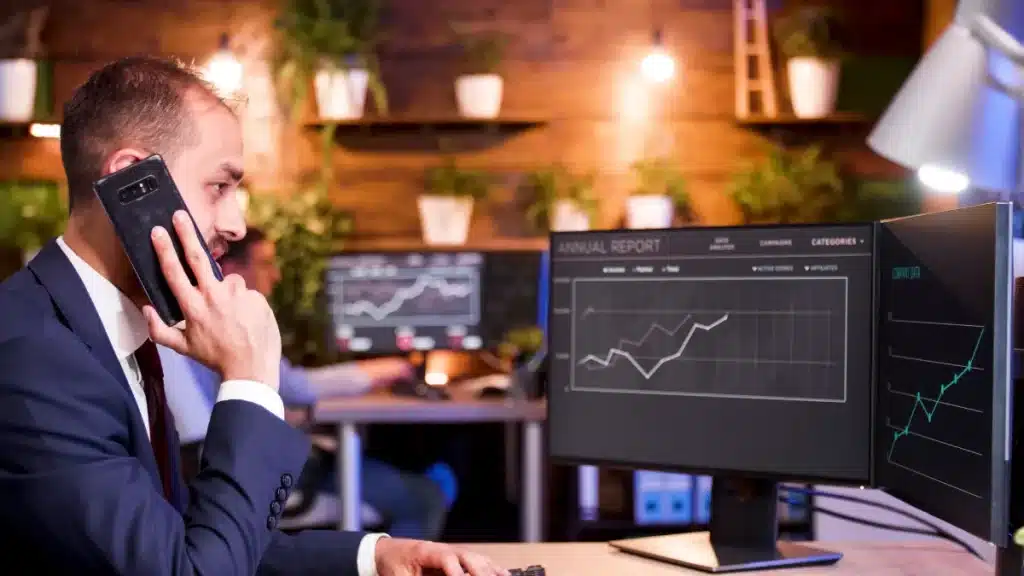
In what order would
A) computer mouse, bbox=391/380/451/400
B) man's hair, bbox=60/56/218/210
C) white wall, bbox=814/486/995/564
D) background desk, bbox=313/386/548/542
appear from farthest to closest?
computer mouse, bbox=391/380/451/400
background desk, bbox=313/386/548/542
white wall, bbox=814/486/995/564
man's hair, bbox=60/56/218/210

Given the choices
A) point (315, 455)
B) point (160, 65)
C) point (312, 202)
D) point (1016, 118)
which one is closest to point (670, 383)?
point (160, 65)

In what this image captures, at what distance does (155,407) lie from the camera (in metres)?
1.31

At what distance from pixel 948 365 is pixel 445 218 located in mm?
3188

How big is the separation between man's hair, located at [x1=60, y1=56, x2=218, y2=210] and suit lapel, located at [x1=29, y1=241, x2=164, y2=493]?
10 cm

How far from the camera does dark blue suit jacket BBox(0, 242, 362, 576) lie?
1030 mm

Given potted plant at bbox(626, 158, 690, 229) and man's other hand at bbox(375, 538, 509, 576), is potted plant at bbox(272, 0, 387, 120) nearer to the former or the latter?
potted plant at bbox(626, 158, 690, 229)

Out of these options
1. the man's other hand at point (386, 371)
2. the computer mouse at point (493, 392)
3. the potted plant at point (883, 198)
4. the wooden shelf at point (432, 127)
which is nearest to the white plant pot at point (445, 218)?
the wooden shelf at point (432, 127)

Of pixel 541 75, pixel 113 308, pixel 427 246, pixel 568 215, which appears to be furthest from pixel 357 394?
pixel 113 308

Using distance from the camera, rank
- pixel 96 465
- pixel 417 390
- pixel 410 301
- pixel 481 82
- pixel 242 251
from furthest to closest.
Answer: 1. pixel 481 82
2. pixel 410 301
3. pixel 417 390
4. pixel 242 251
5. pixel 96 465

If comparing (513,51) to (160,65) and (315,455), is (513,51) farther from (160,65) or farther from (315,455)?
(160,65)

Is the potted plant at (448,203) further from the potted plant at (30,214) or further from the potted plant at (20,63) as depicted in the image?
the potted plant at (20,63)

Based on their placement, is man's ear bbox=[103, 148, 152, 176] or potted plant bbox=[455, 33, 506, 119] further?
potted plant bbox=[455, 33, 506, 119]

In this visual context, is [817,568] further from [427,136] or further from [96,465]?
[427,136]

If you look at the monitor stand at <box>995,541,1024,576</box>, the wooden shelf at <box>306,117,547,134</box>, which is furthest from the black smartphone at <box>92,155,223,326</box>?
the wooden shelf at <box>306,117,547,134</box>
